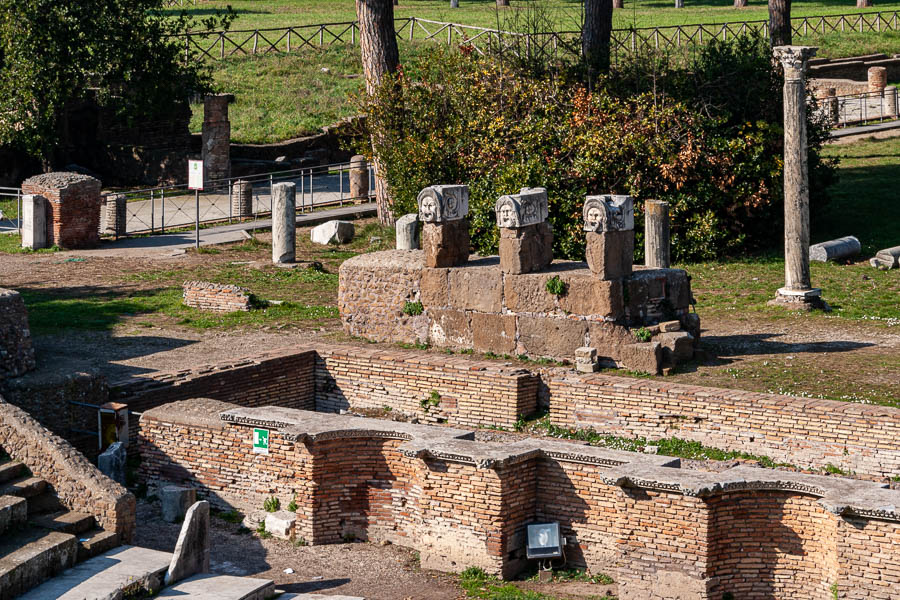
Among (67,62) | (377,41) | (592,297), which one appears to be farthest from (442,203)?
(67,62)

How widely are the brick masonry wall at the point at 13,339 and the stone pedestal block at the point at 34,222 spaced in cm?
921

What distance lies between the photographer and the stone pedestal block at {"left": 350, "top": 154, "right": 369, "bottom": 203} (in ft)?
96.2

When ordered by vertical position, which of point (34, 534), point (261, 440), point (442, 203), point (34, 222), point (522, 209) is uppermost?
point (34, 222)

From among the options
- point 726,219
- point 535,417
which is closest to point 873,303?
point 726,219

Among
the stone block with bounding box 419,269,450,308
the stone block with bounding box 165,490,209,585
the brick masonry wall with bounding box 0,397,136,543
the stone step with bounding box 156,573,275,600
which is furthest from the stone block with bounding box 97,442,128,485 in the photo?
the stone block with bounding box 419,269,450,308

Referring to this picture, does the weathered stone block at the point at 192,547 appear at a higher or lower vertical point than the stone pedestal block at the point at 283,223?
lower

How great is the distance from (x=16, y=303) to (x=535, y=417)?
19.1ft

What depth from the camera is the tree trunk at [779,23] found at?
30312mm

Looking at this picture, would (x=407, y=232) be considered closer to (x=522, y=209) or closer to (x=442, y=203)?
(x=442, y=203)

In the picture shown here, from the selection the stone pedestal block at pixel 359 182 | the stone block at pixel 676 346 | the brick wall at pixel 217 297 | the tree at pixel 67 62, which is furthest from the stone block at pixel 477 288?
the tree at pixel 67 62

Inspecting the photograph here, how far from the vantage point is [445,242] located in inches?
691

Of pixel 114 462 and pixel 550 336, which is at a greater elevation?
pixel 550 336

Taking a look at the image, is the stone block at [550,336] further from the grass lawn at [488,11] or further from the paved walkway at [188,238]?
the grass lawn at [488,11]

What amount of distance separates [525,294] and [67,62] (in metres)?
15.4
